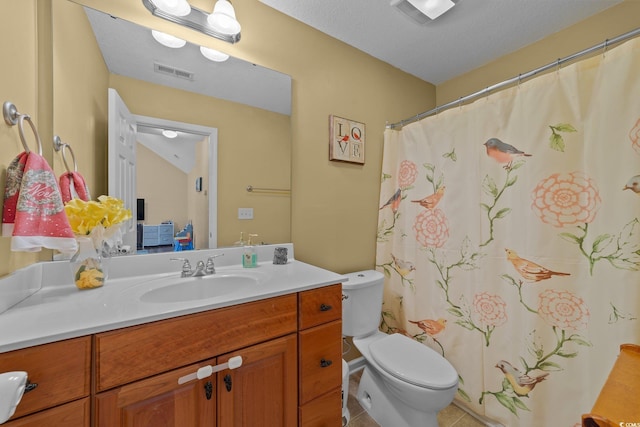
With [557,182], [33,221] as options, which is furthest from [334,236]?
[33,221]

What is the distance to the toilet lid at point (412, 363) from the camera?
1137mm

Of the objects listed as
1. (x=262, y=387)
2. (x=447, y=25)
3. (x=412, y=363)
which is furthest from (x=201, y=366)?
(x=447, y=25)

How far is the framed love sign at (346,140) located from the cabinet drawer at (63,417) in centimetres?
147

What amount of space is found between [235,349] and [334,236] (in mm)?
988

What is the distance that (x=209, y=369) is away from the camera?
29.9 inches

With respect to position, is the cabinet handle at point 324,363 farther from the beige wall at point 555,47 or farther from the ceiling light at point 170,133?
the beige wall at point 555,47

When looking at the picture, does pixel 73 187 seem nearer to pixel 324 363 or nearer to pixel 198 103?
pixel 198 103

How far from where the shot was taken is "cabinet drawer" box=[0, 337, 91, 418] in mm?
550

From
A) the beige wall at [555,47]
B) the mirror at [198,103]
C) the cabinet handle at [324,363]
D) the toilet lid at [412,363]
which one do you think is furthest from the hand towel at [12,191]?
the beige wall at [555,47]

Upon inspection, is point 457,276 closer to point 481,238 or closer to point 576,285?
point 481,238

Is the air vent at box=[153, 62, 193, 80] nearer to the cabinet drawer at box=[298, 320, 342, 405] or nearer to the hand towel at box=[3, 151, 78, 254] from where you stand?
the hand towel at box=[3, 151, 78, 254]

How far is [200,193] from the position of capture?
1271mm

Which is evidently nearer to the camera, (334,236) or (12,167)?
(12,167)

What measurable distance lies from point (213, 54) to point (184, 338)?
1317 mm
